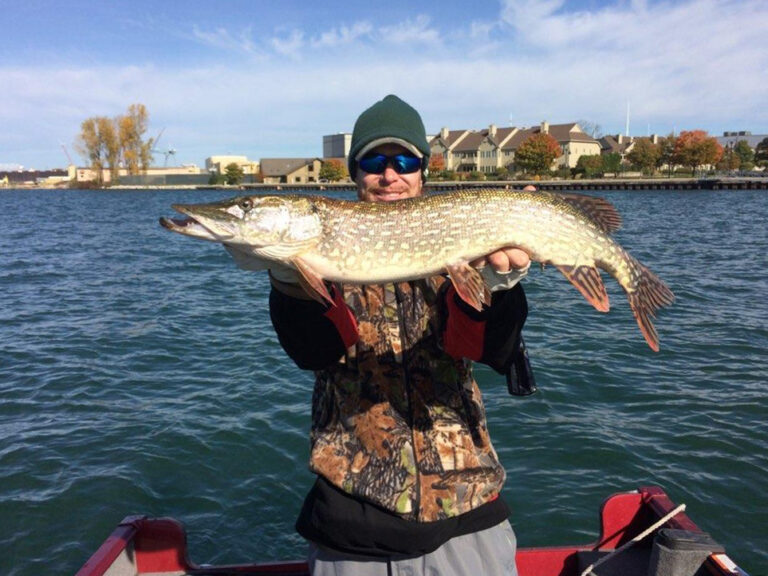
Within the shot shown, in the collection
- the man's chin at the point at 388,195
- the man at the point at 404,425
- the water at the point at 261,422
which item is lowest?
the water at the point at 261,422

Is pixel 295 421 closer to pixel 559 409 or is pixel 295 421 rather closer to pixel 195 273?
pixel 559 409

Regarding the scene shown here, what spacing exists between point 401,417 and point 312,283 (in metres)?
0.79

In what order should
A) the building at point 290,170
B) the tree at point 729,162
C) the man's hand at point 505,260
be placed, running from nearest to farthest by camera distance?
the man's hand at point 505,260, the tree at point 729,162, the building at point 290,170

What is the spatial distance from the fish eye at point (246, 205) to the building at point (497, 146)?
97866mm

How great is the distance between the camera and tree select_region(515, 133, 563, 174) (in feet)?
299

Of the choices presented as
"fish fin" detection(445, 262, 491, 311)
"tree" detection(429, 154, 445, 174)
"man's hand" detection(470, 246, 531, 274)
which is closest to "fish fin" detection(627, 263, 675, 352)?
"man's hand" detection(470, 246, 531, 274)

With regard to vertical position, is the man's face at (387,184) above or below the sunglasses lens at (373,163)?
below

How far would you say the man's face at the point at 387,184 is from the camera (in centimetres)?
358

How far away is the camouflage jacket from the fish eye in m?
0.55

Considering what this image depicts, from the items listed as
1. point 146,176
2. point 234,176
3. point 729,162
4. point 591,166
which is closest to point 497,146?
point 591,166

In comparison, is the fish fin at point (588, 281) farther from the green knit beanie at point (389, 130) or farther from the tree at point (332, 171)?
the tree at point (332, 171)

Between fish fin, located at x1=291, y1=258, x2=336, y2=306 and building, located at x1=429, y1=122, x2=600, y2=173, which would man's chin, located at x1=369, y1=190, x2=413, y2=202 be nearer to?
fish fin, located at x1=291, y1=258, x2=336, y2=306

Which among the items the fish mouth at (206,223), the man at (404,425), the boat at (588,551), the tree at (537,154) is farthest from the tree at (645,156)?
the fish mouth at (206,223)

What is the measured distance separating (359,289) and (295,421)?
5.39 m
